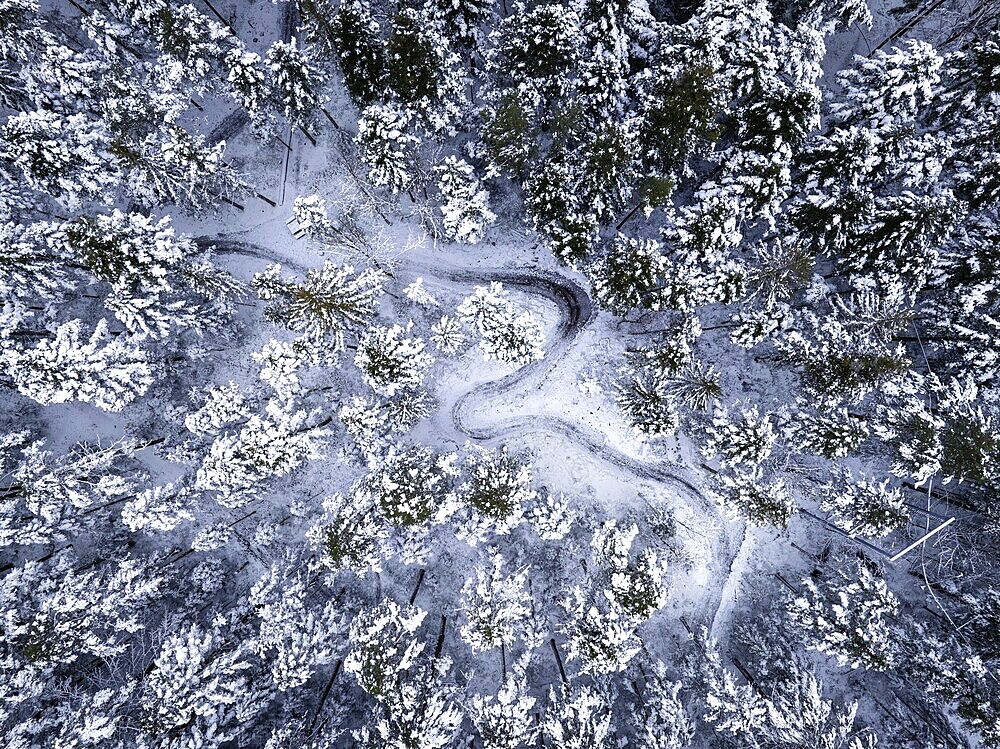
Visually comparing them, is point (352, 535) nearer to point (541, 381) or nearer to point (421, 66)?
point (541, 381)

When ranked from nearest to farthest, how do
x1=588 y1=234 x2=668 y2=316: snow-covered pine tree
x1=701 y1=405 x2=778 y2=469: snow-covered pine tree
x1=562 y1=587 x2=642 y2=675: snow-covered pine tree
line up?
x1=588 y1=234 x2=668 y2=316: snow-covered pine tree → x1=701 y1=405 x2=778 y2=469: snow-covered pine tree → x1=562 y1=587 x2=642 y2=675: snow-covered pine tree

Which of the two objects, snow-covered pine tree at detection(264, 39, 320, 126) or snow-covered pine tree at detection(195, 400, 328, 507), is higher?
snow-covered pine tree at detection(264, 39, 320, 126)

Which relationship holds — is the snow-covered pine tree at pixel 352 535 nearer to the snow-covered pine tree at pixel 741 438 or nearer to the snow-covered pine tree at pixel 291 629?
the snow-covered pine tree at pixel 291 629

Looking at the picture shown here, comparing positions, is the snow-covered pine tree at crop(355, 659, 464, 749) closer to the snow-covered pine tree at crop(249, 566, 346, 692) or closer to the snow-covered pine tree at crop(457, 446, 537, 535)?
the snow-covered pine tree at crop(249, 566, 346, 692)

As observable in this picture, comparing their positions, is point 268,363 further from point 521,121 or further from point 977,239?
point 977,239

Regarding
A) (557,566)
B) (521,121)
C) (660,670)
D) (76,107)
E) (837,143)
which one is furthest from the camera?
(557,566)

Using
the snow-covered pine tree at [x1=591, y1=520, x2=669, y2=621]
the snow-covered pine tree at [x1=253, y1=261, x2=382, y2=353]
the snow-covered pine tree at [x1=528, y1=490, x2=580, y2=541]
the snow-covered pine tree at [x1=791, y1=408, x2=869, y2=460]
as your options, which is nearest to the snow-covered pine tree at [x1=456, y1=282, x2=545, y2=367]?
the snow-covered pine tree at [x1=253, y1=261, x2=382, y2=353]

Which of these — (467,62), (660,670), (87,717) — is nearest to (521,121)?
(467,62)

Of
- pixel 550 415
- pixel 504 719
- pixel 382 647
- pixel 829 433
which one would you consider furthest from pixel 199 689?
pixel 829 433
